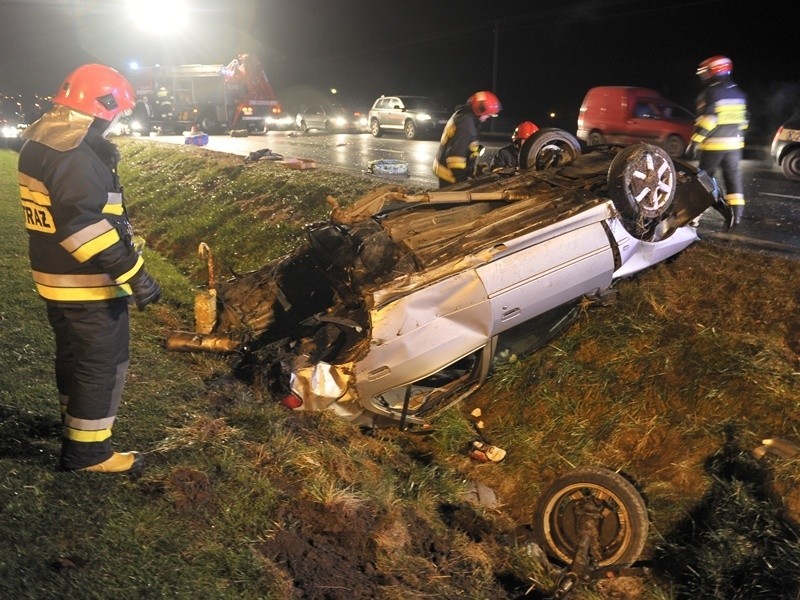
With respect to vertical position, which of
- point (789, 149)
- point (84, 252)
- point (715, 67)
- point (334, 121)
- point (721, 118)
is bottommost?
point (334, 121)

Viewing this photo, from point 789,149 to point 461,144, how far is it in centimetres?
658

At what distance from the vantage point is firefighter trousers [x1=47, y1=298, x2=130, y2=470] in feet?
9.91

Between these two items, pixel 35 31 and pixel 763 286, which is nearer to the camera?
pixel 763 286

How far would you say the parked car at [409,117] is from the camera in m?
21.5

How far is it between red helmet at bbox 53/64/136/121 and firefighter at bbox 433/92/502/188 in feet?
13.1

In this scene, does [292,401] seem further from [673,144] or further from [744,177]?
[673,144]

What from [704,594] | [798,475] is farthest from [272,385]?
[798,475]

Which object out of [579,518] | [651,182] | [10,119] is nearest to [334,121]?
[10,119]

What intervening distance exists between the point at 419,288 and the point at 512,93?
29.7m

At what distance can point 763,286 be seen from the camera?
4.96m

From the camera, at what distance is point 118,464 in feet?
10.6

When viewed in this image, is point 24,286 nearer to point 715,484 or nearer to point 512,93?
point 715,484

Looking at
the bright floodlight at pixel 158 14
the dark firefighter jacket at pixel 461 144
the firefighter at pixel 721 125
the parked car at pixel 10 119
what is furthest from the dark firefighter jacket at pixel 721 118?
the bright floodlight at pixel 158 14

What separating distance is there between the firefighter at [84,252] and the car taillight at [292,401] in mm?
958
